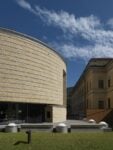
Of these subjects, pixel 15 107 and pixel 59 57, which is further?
pixel 59 57

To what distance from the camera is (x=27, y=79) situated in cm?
4425

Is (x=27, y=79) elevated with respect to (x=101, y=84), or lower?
lower

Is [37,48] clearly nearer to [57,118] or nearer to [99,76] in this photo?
[57,118]

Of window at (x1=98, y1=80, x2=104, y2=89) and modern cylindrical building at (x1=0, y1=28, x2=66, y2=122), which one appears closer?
modern cylindrical building at (x1=0, y1=28, x2=66, y2=122)

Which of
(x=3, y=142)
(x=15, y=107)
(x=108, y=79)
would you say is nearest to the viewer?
(x=3, y=142)

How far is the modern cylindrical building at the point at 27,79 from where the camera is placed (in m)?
41.2

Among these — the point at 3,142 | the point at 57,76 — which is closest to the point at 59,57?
the point at 57,76

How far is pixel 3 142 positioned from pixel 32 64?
23.4 m

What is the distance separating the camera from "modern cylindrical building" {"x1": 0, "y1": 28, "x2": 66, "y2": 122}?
4125 centimetres

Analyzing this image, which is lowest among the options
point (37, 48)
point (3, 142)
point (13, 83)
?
point (3, 142)

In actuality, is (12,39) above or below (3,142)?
above

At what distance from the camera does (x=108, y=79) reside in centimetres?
7500

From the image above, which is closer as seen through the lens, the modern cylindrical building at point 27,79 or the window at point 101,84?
the modern cylindrical building at point 27,79

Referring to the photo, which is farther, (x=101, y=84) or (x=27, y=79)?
(x=101, y=84)
